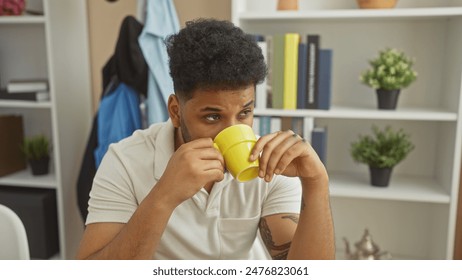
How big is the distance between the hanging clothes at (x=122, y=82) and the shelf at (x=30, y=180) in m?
0.23

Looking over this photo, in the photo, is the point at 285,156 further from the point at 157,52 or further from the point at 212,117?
the point at 157,52

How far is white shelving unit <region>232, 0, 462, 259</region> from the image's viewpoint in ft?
5.53

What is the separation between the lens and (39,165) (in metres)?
2.24

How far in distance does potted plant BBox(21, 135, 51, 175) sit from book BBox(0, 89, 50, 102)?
0.24m

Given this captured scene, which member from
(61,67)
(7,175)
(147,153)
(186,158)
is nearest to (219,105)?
(186,158)

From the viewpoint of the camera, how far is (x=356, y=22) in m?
1.91

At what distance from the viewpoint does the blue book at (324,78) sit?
170 centimetres

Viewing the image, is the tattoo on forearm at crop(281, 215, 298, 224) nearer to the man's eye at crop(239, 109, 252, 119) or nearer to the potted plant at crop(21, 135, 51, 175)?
the man's eye at crop(239, 109, 252, 119)

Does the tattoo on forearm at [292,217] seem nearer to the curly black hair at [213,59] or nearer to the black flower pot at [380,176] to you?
the curly black hair at [213,59]

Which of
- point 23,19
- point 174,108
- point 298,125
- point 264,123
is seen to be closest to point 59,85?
point 23,19

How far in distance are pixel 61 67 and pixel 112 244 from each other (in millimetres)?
1448

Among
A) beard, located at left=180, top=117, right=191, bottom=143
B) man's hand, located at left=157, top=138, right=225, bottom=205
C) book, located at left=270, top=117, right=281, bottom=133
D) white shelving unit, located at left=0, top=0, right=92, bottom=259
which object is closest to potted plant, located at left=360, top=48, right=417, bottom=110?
book, located at left=270, top=117, right=281, bottom=133
